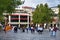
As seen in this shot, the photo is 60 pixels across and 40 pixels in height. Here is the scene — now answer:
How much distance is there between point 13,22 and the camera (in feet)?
502

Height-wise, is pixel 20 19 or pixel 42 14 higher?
pixel 42 14

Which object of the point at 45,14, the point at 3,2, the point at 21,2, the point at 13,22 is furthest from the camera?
the point at 13,22

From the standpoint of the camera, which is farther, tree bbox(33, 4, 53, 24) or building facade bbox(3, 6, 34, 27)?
building facade bbox(3, 6, 34, 27)

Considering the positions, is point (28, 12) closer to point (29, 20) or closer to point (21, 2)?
point (29, 20)

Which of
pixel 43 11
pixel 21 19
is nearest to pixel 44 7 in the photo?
pixel 43 11

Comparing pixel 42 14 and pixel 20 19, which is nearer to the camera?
pixel 42 14

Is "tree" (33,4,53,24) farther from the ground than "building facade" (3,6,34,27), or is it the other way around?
"tree" (33,4,53,24)

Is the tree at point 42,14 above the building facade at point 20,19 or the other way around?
above

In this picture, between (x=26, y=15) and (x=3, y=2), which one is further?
(x=26, y=15)

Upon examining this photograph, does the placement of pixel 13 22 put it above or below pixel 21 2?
below

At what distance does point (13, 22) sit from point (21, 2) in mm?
103621

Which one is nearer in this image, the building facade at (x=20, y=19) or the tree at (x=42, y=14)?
the tree at (x=42, y=14)

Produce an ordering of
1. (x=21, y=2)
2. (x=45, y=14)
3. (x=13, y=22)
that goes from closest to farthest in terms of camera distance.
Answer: (x=21, y=2), (x=45, y=14), (x=13, y=22)

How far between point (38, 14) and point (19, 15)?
37320 mm
